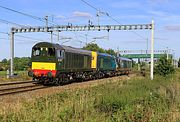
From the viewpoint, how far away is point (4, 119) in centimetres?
966

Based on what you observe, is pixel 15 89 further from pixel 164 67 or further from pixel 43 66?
pixel 164 67

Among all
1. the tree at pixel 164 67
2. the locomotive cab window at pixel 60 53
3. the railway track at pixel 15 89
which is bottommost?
the railway track at pixel 15 89

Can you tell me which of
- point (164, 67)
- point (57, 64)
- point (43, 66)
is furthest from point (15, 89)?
point (164, 67)

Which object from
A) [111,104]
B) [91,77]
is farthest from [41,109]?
[91,77]

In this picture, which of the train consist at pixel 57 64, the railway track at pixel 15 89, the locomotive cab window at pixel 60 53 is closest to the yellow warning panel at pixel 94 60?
the train consist at pixel 57 64

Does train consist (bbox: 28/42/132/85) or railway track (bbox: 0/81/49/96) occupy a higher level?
train consist (bbox: 28/42/132/85)

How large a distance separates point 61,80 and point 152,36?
50.0ft

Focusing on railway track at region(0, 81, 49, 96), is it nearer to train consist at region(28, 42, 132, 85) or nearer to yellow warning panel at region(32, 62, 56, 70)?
train consist at region(28, 42, 132, 85)

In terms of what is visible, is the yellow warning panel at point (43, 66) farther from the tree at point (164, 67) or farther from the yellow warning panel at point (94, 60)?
the tree at point (164, 67)

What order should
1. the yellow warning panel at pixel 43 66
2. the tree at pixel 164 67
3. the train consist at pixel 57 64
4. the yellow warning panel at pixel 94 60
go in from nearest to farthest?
the yellow warning panel at pixel 43 66, the train consist at pixel 57 64, the yellow warning panel at pixel 94 60, the tree at pixel 164 67

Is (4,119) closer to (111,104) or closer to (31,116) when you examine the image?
(31,116)

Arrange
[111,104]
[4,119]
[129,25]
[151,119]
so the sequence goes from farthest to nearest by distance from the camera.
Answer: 1. [129,25]
2. [111,104]
3. [151,119]
4. [4,119]

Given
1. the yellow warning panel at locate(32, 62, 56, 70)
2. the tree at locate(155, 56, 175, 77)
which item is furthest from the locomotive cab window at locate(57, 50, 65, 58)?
the tree at locate(155, 56, 175, 77)

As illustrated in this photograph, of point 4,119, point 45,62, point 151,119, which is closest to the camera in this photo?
point 4,119
